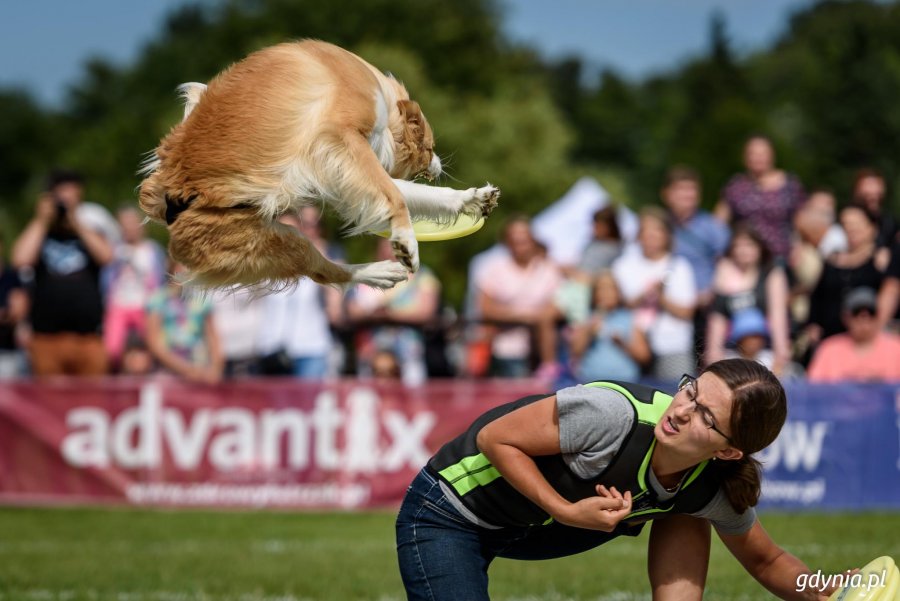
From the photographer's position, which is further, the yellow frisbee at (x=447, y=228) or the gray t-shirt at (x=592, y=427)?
the yellow frisbee at (x=447, y=228)

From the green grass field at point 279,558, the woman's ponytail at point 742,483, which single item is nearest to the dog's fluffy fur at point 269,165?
the woman's ponytail at point 742,483

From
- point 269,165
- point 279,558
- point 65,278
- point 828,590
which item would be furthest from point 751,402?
point 65,278

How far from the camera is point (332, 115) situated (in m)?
3.94

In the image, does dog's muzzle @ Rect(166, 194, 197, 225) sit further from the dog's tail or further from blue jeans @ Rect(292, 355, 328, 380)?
blue jeans @ Rect(292, 355, 328, 380)

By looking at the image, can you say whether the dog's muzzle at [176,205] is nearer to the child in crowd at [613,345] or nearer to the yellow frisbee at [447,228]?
the yellow frisbee at [447,228]

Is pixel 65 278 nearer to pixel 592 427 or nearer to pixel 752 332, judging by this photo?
pixel 752 332

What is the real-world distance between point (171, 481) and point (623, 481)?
254 inches

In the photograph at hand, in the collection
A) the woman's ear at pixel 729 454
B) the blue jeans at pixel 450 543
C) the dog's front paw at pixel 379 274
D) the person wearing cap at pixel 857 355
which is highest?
the dog's front paw at pixel 379 274

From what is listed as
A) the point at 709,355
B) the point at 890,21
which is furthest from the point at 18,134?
the point at 709,355

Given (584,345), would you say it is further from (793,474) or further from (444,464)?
(444,464)

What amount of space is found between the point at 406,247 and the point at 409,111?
60 centimetres

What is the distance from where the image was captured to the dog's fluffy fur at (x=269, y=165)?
3.91 meters

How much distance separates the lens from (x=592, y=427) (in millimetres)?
3834

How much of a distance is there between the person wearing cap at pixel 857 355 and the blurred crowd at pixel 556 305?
13 mm
